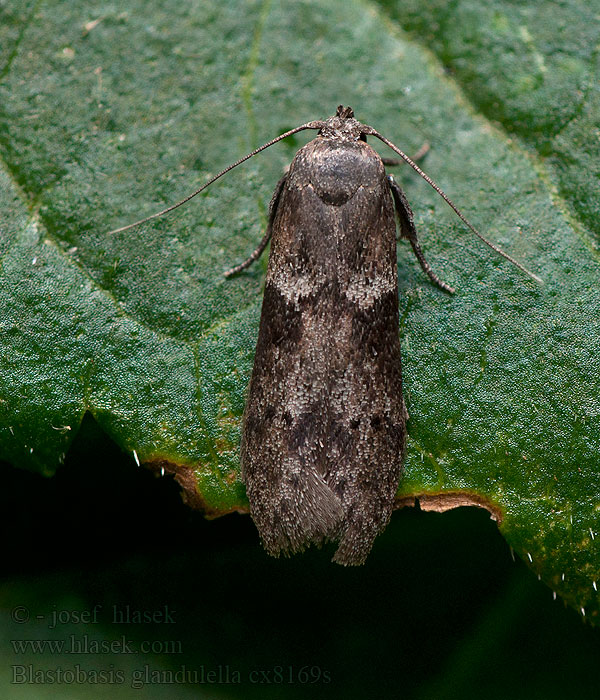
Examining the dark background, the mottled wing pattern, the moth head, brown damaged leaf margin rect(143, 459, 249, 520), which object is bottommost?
the dark background

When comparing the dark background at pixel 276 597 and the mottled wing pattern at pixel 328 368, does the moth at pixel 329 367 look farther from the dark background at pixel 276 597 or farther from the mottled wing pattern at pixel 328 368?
the dark background at pixel 276 597

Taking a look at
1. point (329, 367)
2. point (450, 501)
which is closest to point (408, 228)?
point (329, 367)

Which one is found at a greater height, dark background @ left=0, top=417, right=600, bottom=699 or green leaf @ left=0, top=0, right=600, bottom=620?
green leaf @ left=0, top=0, right=600, bottom=620

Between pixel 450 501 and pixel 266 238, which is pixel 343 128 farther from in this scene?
pixel 450 501

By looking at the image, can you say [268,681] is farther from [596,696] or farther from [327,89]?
[327,89]

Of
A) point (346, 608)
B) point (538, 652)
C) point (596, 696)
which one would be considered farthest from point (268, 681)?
point (596, 696)

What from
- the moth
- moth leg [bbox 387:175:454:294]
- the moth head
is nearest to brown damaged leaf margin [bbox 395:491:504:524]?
the moth

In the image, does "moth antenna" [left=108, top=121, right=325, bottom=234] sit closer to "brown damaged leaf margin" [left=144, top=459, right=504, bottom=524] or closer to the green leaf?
the green leaf
